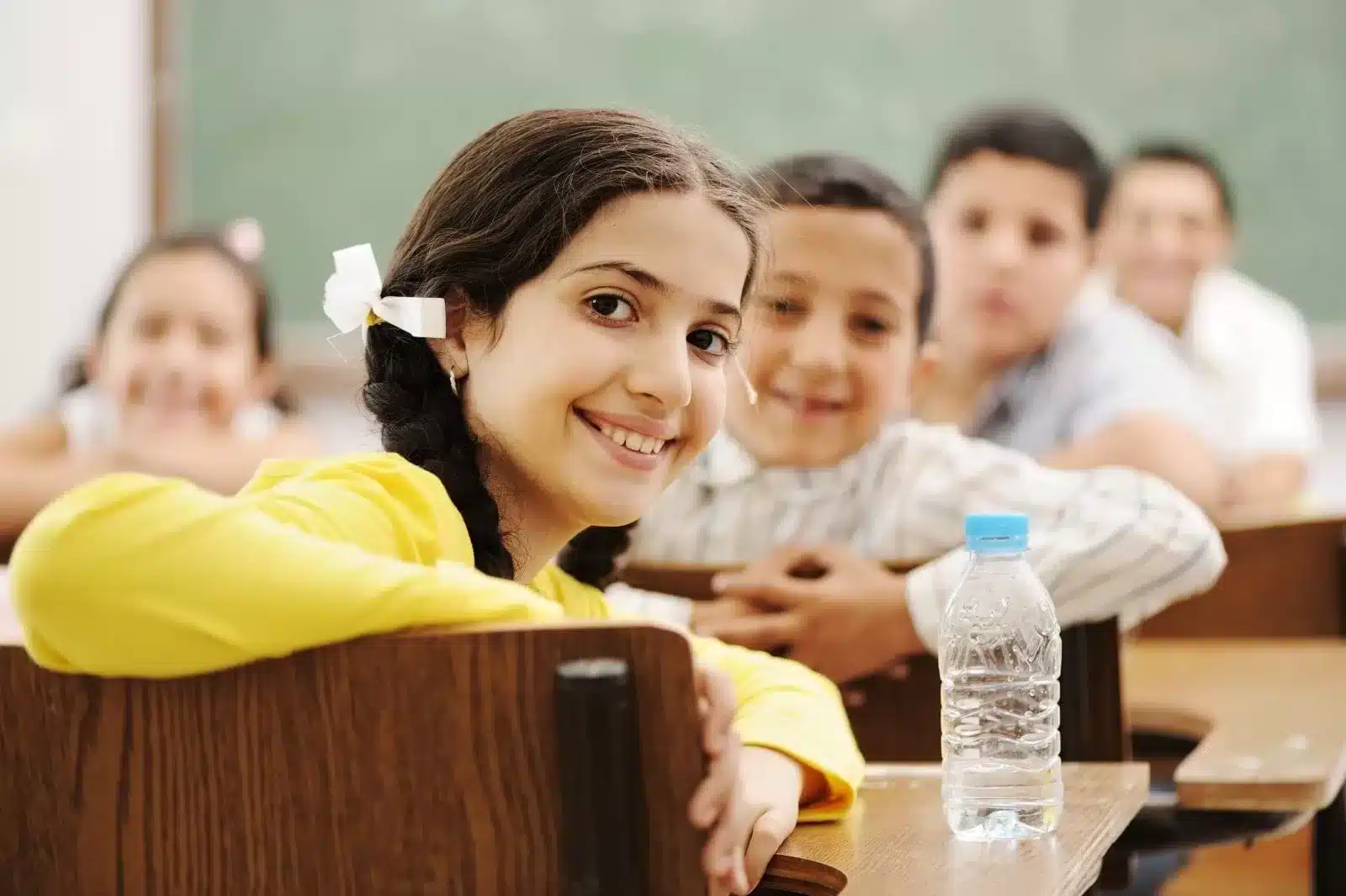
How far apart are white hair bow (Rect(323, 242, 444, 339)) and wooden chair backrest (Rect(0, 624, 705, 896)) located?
0.46 m

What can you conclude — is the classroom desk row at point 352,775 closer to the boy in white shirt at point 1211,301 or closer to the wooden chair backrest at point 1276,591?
the wooden chair backrest at point 1276,591

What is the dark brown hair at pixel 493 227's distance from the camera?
1.19 metres

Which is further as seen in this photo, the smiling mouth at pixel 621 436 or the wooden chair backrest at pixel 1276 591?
the wooden chair backrest at pixel 1276 591

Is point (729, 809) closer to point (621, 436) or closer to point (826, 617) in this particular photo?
point (621, 436)

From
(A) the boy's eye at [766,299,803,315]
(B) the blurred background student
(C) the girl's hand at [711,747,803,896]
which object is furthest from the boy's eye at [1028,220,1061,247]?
(C) the girl's hand at [711,747,803,896]

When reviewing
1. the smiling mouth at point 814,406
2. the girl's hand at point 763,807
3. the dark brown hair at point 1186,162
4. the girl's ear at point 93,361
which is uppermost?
the dark brown hair at point 1186,162

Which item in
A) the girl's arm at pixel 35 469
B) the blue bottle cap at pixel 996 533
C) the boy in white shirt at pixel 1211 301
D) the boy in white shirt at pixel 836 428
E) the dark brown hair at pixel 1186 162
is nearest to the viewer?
the blue bottle cap at pixel 996 533

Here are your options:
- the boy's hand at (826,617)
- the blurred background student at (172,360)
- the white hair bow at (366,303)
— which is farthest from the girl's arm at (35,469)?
the boy's hand at (826,617)

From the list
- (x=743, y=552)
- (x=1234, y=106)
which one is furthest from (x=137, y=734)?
(x=1234, y=106)

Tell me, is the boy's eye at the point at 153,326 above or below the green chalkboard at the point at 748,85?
below

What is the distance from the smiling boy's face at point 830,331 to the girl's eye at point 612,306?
76 centimetres

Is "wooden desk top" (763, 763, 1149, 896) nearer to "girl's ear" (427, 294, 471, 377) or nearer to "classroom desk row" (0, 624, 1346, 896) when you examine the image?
"classroom desk row" (0, 624, 1346, 896)

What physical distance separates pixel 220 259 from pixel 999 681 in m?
2.50

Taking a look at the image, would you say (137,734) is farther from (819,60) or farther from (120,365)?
(819,60)
